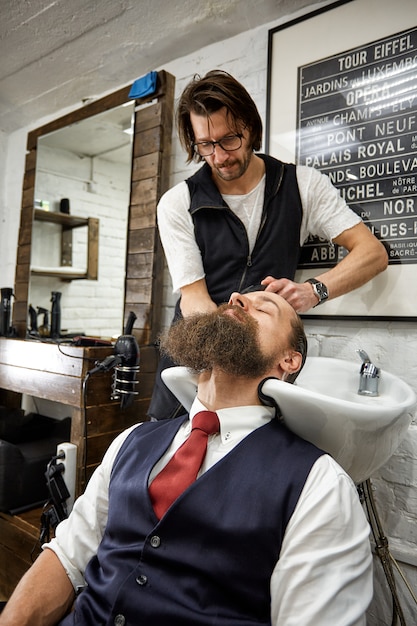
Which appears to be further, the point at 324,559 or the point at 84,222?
the point at 84,222

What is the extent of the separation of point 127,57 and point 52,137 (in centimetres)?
77

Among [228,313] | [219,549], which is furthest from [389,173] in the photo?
[219,549]

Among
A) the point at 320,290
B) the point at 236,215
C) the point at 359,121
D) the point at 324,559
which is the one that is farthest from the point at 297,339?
the point at 359,121

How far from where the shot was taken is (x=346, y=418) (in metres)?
1.03

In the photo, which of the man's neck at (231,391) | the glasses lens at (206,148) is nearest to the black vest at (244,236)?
the glasses lens at (206,148)

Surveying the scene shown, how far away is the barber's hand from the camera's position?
4.56 ft

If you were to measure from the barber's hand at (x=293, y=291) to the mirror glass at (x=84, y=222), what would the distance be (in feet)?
4.45

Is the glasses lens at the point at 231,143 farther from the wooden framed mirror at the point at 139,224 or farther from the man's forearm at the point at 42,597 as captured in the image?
the man's forearm at the point at 42,597

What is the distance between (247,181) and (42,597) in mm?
1468

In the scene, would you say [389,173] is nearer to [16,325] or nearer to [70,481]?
[70,481]

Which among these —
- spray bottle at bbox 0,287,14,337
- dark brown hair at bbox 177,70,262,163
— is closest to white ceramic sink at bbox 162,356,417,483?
dark brown hair at bbox 177,70,262,163

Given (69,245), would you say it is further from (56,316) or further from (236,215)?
(236,215)

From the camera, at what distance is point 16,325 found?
3.08 m

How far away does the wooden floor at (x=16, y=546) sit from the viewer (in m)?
2.11
